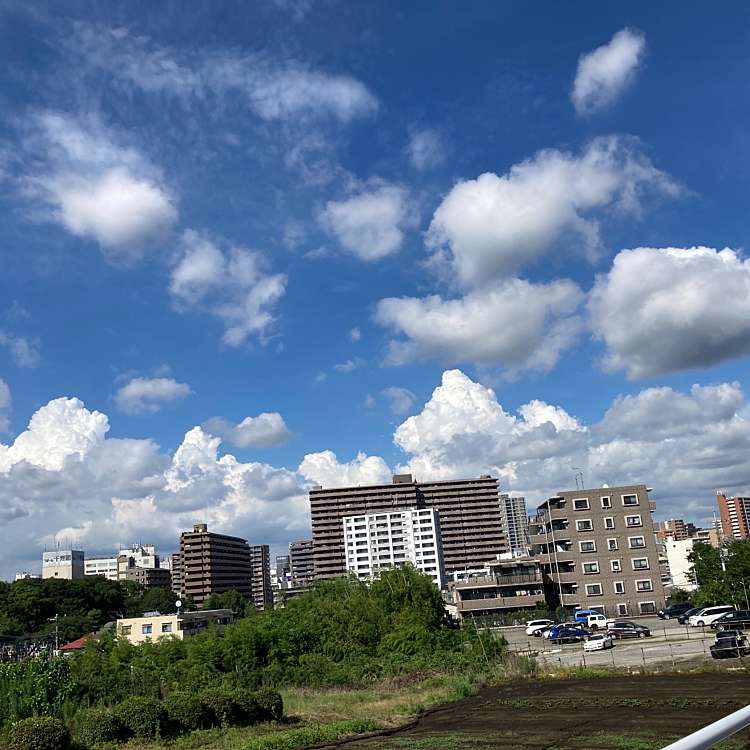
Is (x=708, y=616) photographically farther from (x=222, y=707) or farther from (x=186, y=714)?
(x=186, y=714)

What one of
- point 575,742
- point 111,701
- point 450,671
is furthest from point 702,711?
point 111,701

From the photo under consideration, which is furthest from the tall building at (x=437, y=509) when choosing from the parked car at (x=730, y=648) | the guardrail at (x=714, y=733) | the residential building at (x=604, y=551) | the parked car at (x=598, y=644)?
the guardrail at (x=714, y=733)

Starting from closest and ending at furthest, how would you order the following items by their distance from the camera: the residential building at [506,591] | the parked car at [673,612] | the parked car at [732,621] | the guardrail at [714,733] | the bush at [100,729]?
Answer: the guardrail at [714,733] < the bush at [100,729] < the parked car at [732,621] < the parked car at [673,612] < the residential building at [506,591]

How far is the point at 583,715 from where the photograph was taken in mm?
21797

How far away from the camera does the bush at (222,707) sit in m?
24.5

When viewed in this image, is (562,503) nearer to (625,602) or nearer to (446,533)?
(625,602)

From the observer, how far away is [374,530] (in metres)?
169

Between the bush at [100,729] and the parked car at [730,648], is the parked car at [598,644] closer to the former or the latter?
the parked car at [730,648]

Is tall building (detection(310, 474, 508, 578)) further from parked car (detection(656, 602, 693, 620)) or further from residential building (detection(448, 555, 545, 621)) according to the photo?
parked car (detection(656, 602, 693, 620))

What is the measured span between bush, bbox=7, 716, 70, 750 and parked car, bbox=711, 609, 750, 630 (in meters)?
48.7

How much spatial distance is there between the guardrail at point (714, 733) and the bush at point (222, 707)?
78.9 feet

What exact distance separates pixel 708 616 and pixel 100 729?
167ft

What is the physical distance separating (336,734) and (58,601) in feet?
392

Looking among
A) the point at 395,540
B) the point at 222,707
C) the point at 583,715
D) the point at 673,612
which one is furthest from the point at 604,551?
the point at 395,540
